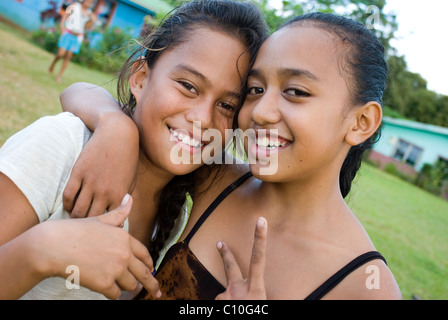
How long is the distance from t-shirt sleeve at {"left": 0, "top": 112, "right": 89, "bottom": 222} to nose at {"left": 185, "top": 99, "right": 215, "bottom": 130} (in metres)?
0.51

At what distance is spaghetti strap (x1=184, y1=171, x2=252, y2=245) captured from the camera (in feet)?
6.13

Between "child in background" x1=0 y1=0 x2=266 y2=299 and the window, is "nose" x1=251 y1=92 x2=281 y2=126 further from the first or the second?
the window

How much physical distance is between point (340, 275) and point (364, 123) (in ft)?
2.25

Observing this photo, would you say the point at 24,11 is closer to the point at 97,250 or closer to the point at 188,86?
the point at 188,86

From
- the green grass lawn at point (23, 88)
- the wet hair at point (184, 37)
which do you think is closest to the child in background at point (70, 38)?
the green grass lawn at point (23, 88)

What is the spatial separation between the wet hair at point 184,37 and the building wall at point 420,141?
71.8ft

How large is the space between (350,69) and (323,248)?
786 mm

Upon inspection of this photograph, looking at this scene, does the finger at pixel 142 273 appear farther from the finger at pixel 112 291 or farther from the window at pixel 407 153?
the window at pixel 407 153

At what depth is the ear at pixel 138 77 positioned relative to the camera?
2047mm

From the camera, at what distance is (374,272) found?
1455 mm

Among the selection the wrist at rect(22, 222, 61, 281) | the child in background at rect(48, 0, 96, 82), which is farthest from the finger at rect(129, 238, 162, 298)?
the child in background at rect(48, 0, 96, 82)

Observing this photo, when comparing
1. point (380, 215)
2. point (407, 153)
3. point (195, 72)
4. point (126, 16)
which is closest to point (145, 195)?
point (195, 72)

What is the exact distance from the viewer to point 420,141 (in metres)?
24.5

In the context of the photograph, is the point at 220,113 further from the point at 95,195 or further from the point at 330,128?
the point at 95,195
